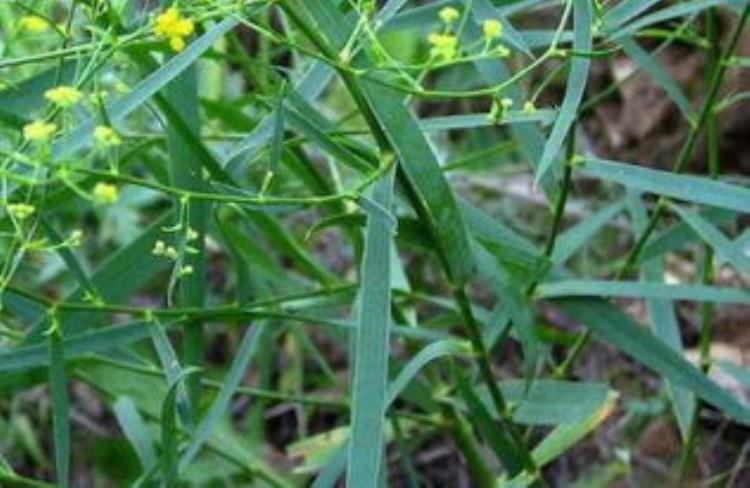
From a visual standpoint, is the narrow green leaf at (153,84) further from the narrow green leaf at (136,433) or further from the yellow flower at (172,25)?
the narrow green leaf at (136,433)

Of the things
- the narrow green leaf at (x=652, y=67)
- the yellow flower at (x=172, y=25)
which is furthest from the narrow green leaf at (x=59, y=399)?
the narrow green leaf at (x=652, y=67)

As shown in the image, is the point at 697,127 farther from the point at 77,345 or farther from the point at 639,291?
the point at 77,345

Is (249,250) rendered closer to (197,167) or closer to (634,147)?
(197,167)

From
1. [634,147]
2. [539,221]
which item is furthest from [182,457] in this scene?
[634,147]

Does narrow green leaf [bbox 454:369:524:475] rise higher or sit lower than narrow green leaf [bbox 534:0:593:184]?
lower

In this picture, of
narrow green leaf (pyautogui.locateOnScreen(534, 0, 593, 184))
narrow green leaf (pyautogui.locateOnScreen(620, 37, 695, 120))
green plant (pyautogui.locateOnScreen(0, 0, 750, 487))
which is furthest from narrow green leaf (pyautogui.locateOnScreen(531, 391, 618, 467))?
narrow green leaf (pyautogui.locateOnScreen(534, 0, 593, 184))

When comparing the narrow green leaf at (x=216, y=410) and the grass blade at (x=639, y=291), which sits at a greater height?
the grass blade at (x=639, y=291)

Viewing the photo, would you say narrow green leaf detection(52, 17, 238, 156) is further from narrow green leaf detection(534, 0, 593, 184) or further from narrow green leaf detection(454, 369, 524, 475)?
narrow green leaf detection(454, 369, 524, 475)

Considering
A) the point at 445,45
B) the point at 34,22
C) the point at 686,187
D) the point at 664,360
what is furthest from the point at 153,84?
the point at 664,360
